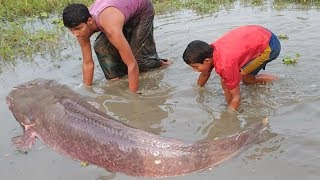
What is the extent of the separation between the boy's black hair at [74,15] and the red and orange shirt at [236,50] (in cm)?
128

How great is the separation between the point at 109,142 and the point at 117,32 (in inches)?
55.2

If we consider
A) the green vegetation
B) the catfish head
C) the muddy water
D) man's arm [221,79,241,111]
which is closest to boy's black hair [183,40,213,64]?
man's arm [221,79,241,111]

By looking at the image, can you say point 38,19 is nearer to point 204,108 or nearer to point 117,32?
point 117,32

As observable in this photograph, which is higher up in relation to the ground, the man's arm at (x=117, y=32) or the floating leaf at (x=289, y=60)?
the man's arm at (x=117, y=32)

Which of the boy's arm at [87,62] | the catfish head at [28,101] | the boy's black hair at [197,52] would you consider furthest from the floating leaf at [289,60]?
the catfish head at [28,101]

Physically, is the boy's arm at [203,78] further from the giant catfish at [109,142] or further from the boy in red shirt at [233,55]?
the giant catfish at [109,142]

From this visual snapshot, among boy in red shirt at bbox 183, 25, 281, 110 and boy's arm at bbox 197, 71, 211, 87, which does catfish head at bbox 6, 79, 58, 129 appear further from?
boy's arm at bbox 197, 71, 211, 87

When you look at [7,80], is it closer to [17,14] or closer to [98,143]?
[98,143]

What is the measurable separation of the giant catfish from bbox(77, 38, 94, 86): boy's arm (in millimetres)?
831

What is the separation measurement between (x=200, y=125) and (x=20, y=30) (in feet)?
14.0

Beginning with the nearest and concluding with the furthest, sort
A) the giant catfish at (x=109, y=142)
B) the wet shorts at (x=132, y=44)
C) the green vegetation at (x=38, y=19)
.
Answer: the giant catfish at (x=109, y=142) → the wet shorts at (x=132, y=44) → the green vegetation at (x=38, y=19)

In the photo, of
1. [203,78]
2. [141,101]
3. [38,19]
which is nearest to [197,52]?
[203,78]

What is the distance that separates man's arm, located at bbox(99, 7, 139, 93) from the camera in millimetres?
4098

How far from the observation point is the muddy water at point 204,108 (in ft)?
10.0
